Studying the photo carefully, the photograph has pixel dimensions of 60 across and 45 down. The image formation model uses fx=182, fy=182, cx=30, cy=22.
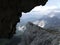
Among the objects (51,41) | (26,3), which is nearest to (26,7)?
(26,3)

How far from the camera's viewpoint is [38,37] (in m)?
23.0

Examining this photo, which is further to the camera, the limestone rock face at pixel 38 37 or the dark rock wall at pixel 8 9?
the limestone rock face at pixel 38 37

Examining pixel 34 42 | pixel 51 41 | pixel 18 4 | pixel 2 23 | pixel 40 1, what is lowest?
pixel 2 23

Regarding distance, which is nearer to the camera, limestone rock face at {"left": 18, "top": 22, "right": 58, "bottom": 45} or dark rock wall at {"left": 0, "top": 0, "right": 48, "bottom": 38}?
dark rock wall at {"left": 0, "top": 0, "right": 48, "bottom": 38}

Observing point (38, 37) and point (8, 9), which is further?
point (38, 37)

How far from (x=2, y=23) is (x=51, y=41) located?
1472 cm

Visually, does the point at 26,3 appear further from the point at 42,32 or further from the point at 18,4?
the point at 42,32

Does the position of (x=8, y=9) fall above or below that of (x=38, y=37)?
below

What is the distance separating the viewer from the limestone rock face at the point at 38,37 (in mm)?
20303

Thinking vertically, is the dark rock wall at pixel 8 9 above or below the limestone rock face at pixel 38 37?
below

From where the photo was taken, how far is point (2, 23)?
576 cm

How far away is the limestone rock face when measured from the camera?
20303mm

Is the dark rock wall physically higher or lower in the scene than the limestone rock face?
lower

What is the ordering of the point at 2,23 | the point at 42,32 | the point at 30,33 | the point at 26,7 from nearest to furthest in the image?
the point at 2,23
the point at 26,7
the point at 42,32
the point at 30,33
